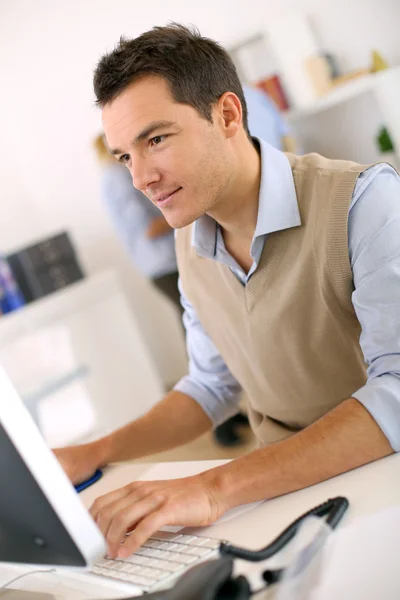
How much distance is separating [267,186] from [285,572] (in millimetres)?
712

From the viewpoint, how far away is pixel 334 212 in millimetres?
1168

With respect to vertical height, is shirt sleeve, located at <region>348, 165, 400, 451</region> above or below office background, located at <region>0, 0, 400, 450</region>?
below

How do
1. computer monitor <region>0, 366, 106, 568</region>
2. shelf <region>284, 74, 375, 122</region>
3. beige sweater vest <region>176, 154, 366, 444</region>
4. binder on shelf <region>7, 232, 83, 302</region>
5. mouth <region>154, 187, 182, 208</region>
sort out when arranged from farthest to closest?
binder on shelf <region>7, 232, 83, 302</region> < shelf <region>284, 74, 375, 122</region> < mouth <region>154, 187, 182, 208</region> < beige sweater vest <region>176, 154, 366, 444</region> < computer monitor <region>0, 366, 106, 568</region>

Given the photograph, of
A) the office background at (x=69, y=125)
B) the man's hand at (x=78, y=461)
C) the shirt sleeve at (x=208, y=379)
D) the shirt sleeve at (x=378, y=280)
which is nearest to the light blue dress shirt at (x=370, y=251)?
the shirt sleeve at (x=378, y=280)

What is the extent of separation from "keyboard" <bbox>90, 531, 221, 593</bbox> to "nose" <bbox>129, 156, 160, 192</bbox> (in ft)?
1.96

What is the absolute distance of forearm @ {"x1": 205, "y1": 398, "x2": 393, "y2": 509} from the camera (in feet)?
3.19

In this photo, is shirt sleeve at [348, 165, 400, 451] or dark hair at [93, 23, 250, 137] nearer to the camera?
shirt sleeve at [348, 165, 400, 451]

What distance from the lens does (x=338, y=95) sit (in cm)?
328

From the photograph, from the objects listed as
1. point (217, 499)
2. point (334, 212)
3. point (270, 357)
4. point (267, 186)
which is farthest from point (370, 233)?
point (217, 499)

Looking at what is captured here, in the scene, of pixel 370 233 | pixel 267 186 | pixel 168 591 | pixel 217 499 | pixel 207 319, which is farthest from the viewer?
pixel 207 319

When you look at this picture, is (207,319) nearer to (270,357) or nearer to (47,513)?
(270,357)

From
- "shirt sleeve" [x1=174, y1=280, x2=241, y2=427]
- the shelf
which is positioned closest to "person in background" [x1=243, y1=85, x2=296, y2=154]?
the shelf

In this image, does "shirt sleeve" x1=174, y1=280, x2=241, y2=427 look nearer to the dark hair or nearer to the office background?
the dark hair

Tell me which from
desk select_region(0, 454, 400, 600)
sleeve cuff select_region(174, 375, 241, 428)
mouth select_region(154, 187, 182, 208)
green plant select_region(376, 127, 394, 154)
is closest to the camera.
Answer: desk select_region(0, 454, 400, 600)
